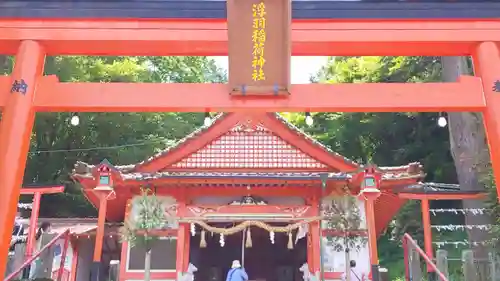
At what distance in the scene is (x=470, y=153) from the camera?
13.0m

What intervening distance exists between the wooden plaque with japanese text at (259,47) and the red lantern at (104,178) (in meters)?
6.25

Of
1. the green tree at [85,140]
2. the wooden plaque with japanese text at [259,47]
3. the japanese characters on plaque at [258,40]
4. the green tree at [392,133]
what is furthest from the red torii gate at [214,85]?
the green tree at [85,140]

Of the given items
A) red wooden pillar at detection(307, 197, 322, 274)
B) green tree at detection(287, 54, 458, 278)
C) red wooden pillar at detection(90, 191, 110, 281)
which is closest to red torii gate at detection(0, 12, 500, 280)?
red wooden pillar at detection(90, 191, 110, 281)

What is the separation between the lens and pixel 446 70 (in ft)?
47.7

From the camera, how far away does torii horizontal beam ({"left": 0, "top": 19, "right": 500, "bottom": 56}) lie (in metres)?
6.05

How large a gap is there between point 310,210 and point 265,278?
511cm

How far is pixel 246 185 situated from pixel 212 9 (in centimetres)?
684

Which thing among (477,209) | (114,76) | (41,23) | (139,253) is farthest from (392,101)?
(114,76)

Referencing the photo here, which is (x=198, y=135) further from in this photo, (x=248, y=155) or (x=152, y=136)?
(x=152, y=136)

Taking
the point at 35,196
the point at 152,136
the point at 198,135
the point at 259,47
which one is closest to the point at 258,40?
the point at 259,47

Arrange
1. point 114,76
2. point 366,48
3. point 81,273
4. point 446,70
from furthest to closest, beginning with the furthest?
point 114,76 < point 81,273 < point 446,70 < point 366,48

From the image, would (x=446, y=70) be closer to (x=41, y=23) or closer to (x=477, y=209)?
(x=477, y=209)

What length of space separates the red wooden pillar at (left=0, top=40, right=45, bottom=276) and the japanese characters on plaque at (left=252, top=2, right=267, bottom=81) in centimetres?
261

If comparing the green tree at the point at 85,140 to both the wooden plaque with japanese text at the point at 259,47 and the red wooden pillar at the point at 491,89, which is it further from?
the red wooden pillar at the point at 491,89
